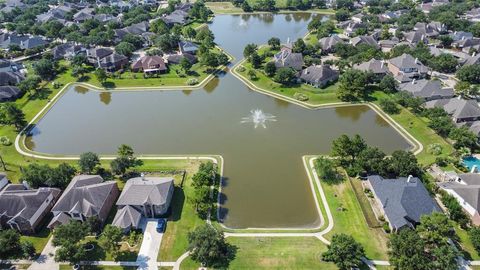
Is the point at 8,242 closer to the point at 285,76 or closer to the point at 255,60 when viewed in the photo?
the point at 285,76

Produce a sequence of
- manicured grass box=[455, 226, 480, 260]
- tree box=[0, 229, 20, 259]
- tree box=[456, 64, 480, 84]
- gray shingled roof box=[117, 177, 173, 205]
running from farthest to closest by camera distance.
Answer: tree box=[456, 64, 480, 84] < gray shingled roof box=[117, 177, 173, 205] < manicured grass box=[455, 226, 480, 260] < tree box=[0, 229, 20, 259]

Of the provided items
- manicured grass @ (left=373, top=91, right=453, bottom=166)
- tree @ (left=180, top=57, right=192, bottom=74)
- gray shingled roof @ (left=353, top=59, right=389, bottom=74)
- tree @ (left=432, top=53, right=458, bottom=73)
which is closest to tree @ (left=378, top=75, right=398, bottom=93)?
gray shingled roof @ (left=353, top=59, right=389, bottom=74)

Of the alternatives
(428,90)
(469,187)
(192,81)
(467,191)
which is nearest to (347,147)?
(467,191)

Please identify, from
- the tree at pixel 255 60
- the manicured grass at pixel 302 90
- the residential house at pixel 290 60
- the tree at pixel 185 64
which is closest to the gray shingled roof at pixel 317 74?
the manicured grass at pixel 302 90

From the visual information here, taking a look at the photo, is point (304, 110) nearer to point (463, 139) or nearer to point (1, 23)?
point (463, 139)

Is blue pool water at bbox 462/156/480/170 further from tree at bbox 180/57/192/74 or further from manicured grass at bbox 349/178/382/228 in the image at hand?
tree at bbox 180/57/192/74

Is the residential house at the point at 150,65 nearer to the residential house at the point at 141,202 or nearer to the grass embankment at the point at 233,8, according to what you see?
the residential house at the point at 141,202
